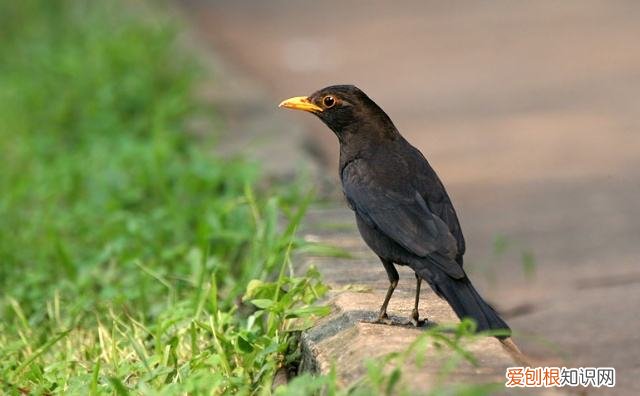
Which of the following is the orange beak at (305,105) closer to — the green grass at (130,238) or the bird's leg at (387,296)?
the green grass at (130,238)

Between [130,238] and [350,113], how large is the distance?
1834 mm

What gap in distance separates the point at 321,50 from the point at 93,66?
3.24 m

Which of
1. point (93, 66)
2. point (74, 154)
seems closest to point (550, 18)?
point (93, 66)

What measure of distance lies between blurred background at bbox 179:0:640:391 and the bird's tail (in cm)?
59

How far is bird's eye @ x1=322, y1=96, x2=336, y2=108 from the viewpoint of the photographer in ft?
16.7

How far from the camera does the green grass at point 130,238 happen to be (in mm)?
4672

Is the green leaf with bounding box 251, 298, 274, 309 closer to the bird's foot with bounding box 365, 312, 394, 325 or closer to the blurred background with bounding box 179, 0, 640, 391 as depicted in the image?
the bird's foot with bounding box 365, 312, 394, 325

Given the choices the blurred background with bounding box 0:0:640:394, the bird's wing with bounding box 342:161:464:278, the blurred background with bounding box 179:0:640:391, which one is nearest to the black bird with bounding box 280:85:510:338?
the bird's wing with bounding box 342:161:464:278

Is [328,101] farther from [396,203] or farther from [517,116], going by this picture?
[517,116]

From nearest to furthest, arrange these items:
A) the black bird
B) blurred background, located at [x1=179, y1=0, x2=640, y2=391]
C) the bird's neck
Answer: the black bird
the bird's neck
blurred background, located at [x1=179, y1=0, x2=640, y2=391]

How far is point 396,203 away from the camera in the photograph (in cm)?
457

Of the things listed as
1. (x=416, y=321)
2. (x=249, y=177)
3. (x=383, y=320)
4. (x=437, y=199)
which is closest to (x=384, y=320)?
(x=383, y=320)

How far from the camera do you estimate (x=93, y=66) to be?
32.1ft

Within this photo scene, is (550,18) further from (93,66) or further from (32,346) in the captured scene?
(32,346)
